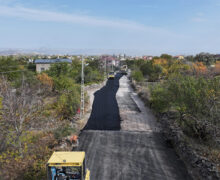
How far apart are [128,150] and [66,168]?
6558 millimetres

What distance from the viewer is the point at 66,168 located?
890 centimetres

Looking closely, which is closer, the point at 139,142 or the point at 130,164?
the point at 130,164

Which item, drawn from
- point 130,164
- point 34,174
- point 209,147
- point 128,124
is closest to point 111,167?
point 130,164

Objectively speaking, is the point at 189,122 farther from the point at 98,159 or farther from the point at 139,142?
the point at 98,159

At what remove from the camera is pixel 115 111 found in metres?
26.1

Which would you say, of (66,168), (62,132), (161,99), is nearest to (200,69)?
(161,99)

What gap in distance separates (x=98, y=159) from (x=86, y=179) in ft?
12.6

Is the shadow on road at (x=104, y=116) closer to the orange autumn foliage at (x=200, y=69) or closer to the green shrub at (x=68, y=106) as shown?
the green shrub at (x=68, y=106)

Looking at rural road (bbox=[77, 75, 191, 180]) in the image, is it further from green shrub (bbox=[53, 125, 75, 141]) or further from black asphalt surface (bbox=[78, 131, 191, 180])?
green shrub (bbox=[53, 125, 75, 141])

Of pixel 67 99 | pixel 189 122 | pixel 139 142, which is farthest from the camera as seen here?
pixel 67 99

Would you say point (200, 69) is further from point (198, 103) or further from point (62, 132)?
point (62, 132)

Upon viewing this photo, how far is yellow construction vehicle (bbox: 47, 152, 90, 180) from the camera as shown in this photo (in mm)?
8594

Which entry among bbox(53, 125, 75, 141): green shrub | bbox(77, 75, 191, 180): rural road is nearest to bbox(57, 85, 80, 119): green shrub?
bbox(77, 75, 191, 180): rural road

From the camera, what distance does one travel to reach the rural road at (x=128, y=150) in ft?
38.3
